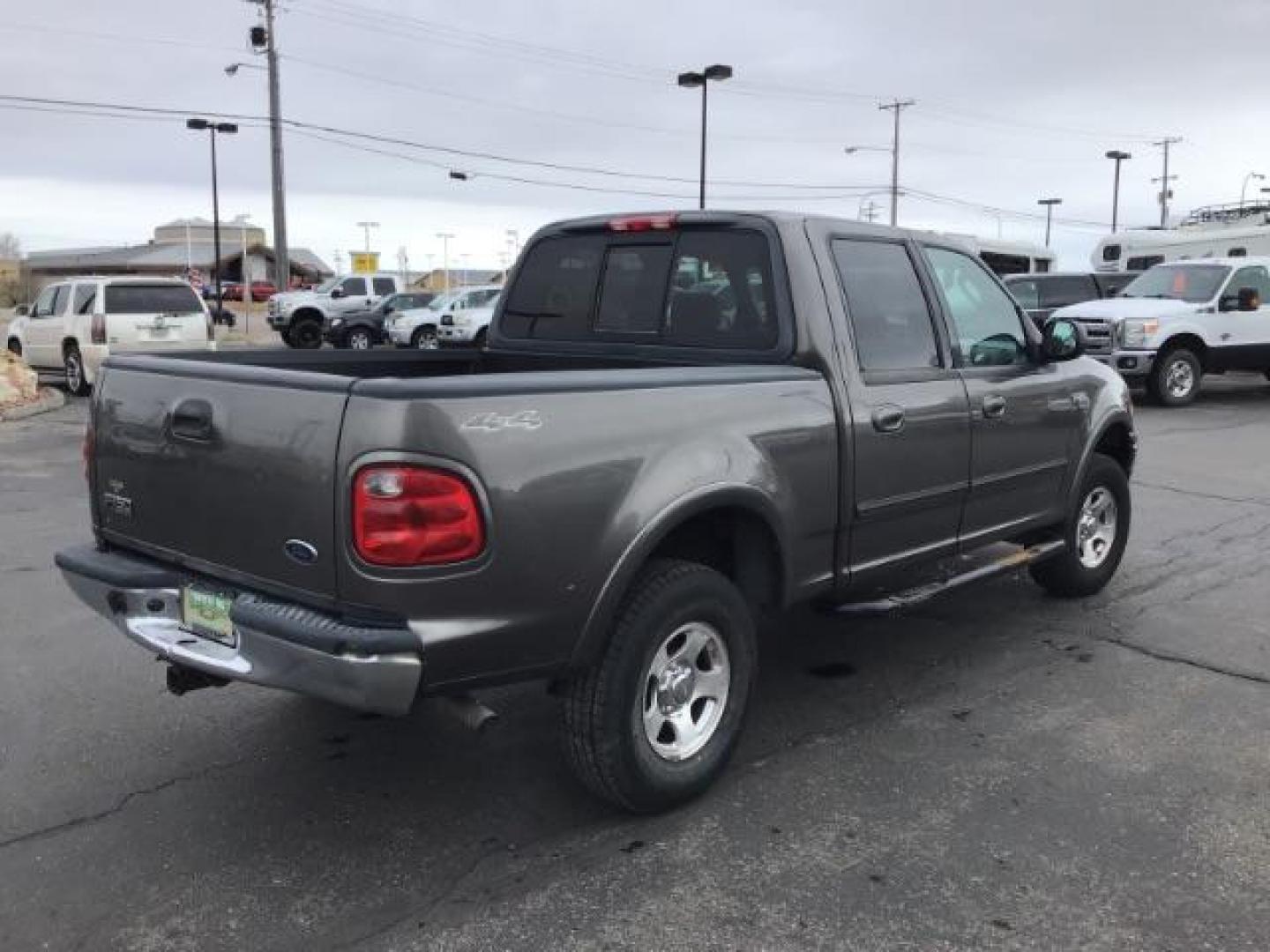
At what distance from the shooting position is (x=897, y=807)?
3.60 meters

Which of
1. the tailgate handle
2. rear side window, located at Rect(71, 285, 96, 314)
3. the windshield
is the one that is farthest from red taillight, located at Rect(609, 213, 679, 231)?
rear side window, located at Rect(71, 285, 96, 314)

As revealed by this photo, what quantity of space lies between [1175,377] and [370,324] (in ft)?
67.6

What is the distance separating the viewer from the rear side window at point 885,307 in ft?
14.0

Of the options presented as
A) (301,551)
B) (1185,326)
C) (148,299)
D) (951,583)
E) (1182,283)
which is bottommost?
(951,583)

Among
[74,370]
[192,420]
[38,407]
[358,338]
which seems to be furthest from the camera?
[358,338]

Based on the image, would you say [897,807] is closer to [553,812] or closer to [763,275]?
[553,812]

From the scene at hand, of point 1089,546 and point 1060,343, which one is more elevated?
point 1060,343

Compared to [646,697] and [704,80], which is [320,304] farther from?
[646,697]

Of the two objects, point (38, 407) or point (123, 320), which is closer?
point (38, 407)

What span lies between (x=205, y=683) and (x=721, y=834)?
5.61 feet

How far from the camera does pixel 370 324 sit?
2978 cm

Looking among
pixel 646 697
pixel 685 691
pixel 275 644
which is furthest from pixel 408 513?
pixel 685 691

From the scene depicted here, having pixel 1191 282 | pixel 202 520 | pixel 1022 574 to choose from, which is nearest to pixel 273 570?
pixel 202 520

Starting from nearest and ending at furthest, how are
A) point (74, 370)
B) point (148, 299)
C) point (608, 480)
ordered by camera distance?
point (608, 480) < point (148, 299) < point (74, 370)
